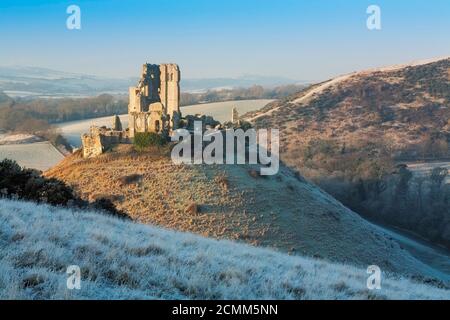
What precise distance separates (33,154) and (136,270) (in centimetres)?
7118

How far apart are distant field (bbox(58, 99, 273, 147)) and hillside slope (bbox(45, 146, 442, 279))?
44.7 meters

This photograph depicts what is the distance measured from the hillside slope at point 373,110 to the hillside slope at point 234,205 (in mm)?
49166

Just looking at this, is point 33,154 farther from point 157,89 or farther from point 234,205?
point 234,205

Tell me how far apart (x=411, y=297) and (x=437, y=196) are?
5273 cm

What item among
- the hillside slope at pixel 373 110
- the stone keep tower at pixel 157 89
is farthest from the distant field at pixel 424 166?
the stone keep tower at pixel 157 89

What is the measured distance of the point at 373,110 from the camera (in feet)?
418

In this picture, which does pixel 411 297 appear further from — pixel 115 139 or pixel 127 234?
pixel 115 139

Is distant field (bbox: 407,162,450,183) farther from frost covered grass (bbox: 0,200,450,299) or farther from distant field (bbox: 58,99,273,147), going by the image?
frost covered grass (bbox: 0,200,450,299)

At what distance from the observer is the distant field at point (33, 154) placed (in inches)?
2778

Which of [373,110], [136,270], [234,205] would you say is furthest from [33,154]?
[373,110]

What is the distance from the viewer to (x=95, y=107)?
142m

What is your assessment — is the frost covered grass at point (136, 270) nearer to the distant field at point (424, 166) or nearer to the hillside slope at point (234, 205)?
the hillside slope at point (234, 205)

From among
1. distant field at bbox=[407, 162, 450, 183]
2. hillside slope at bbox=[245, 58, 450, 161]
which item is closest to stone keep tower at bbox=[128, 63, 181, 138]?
hillside slope at bbox=[245, 58, 450, 161]

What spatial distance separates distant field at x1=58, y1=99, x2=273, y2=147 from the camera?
330ft
